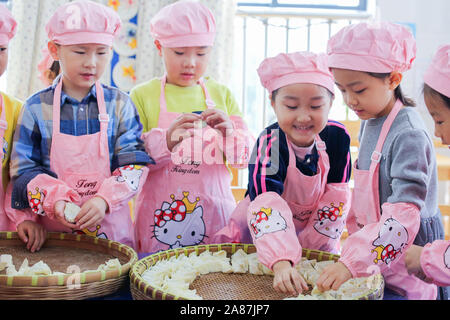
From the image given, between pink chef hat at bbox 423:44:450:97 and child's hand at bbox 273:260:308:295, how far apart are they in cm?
35

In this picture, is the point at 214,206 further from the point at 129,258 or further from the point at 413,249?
the point at 413,249

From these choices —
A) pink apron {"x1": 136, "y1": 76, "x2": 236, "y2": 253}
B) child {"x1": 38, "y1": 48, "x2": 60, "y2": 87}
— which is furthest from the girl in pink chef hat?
pink apron {"x1": 136, "y1": 76, "x2": 236, "y2": 253}

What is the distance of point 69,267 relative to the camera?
0.81m

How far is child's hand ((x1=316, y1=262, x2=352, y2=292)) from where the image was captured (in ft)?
2.25

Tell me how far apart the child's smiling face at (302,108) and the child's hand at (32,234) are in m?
0.50

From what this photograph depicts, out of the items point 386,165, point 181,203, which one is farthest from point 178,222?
point 386,165

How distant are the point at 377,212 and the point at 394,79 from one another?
220 mm

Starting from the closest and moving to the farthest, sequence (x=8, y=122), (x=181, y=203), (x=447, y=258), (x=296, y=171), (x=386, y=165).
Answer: (x=447, y=258)
(x=386, y=165)
(x=296, y=171)
(x=8, y=122)
(x=181, y=203)

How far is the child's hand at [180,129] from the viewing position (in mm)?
1020

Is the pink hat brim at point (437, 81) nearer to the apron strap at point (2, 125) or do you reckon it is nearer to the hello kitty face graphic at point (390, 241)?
the hello kitty face graphic at point (390, 241)

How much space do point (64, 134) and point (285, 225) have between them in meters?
0.49

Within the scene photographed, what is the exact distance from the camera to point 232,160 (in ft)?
3.49

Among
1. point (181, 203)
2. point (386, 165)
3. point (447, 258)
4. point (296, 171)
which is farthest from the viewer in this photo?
point (181, 203)

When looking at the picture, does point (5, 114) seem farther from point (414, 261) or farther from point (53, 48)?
point (414, 261)
